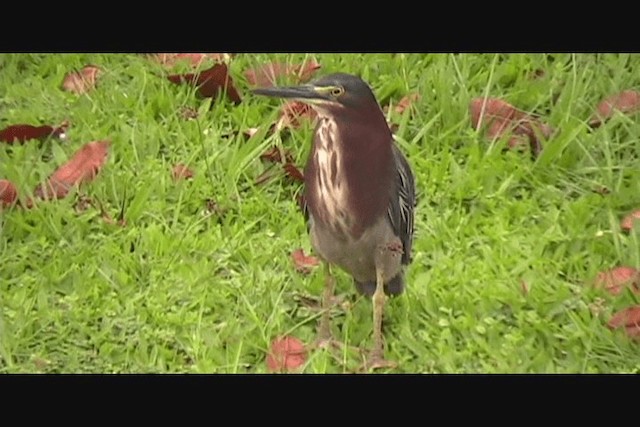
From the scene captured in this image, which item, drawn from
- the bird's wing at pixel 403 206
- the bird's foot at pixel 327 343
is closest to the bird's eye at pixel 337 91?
the bird's wing at pixel 403 206

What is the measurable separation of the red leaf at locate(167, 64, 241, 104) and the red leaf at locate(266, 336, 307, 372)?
3.24 feet

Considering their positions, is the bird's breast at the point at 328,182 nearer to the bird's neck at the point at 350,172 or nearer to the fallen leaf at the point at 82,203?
the bird's neck at the point at 350,172

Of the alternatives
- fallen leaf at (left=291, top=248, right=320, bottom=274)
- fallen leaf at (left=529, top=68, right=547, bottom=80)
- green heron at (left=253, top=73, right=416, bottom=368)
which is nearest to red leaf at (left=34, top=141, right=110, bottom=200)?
fallen leaf at (left=291, top=248, right=320, bottom=274)

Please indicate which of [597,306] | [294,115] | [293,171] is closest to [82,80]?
[294,115]

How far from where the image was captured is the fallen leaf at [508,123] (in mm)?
3934

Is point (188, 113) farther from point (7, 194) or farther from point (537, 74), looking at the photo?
point (537, 74)

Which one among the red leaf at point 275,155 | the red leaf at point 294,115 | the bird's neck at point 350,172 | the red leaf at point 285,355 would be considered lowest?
the red leaf at point 285,355

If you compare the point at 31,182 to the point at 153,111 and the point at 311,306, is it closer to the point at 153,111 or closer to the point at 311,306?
the point at 153,111

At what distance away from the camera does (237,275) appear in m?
3.55

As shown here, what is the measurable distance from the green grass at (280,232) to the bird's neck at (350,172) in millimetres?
351

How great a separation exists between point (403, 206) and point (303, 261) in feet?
1.44

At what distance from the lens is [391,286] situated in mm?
3375

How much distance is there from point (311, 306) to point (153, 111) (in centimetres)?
93

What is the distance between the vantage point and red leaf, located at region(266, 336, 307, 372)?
3.27 m
